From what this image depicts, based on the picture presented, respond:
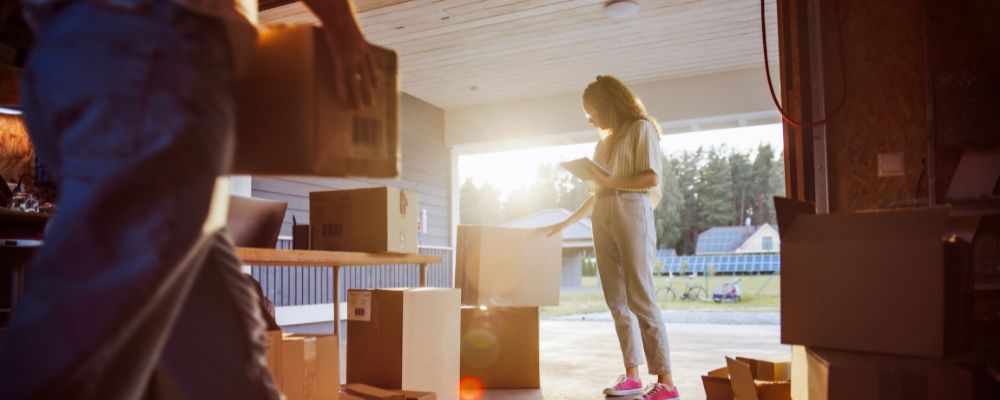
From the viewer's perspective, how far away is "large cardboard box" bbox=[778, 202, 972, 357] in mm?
1582

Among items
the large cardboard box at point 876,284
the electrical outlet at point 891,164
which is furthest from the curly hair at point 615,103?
the large cardboard box at point 876,284

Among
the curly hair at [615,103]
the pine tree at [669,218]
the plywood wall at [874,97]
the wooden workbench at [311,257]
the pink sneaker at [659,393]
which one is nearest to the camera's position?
the wooden workbench at [311,257]

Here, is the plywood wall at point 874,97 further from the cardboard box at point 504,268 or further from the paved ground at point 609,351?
the cardboard box at point 504,268

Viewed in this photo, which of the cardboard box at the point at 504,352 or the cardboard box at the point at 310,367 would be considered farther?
the cardboard box at the point at 504,352

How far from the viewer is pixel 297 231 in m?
2.84

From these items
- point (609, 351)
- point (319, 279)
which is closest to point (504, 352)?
point (609, 351)

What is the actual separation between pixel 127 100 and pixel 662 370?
2615mm

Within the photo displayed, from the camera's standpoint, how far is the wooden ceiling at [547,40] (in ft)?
17.3

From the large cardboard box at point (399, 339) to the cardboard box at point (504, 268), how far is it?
75cm

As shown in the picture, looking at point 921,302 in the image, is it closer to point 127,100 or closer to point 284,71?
Answer: point 284,71

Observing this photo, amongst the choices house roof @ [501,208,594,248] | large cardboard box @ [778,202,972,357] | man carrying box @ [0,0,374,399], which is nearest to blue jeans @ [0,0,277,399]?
man carrying box @ [0,0,374,399]

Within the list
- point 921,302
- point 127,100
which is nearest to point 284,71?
point 127,100

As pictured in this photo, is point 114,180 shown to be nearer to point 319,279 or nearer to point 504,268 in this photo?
point 504,268

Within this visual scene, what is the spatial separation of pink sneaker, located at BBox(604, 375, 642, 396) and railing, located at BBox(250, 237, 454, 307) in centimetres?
276
